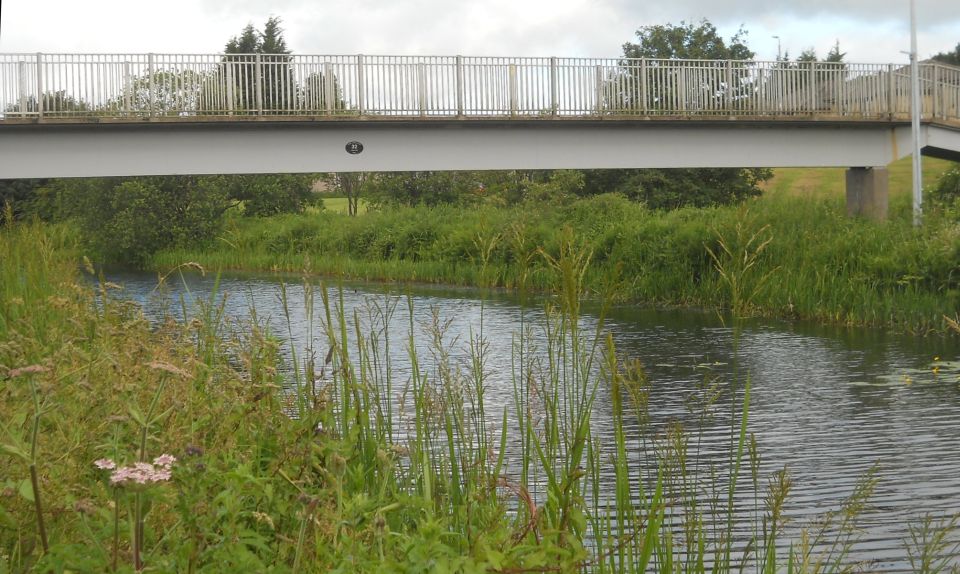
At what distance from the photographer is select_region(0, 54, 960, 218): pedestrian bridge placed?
20000 millimetres

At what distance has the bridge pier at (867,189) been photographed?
24.7 m

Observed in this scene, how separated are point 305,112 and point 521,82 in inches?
161

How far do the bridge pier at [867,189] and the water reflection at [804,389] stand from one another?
8254mm

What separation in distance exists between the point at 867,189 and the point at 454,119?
31.8ft

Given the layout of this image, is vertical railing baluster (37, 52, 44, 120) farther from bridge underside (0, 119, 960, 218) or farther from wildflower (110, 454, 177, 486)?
wildflower (110, 454, 177, 486)

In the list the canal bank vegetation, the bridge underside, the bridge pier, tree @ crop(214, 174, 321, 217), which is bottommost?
the canal bank vegetation

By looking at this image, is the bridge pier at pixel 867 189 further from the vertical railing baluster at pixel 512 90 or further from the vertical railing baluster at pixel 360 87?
the vertical railing baluster at pixel 360 87

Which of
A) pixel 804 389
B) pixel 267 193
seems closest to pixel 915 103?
pixel 804 389

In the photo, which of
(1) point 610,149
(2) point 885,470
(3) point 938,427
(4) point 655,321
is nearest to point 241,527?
(2) point 885,470

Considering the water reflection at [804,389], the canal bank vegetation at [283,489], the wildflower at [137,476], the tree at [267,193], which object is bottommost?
the water reflection at [804,389]

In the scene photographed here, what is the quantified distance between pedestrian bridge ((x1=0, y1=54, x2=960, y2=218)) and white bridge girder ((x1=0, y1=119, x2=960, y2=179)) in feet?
0.08

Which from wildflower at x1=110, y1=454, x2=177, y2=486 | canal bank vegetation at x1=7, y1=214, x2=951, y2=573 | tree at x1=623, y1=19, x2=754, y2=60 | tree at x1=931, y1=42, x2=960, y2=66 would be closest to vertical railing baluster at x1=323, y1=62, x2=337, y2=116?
canal bank vegetation at x1=7, y1=214, x2=951, y2=573

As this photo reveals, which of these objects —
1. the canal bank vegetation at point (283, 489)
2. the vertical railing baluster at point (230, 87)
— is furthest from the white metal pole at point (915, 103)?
the canal bank vegetation at point (283, 489)

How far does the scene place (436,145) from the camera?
71.7ft
